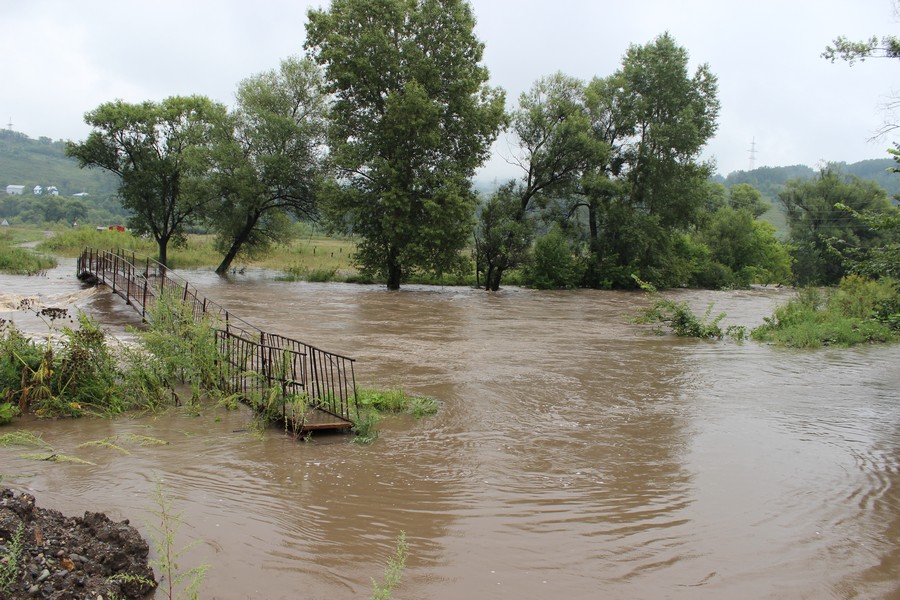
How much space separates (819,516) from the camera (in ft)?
22.8

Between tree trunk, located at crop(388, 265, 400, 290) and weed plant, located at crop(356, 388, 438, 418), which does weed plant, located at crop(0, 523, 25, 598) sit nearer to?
weed plant, located at crop(356, 388, 438, 418)

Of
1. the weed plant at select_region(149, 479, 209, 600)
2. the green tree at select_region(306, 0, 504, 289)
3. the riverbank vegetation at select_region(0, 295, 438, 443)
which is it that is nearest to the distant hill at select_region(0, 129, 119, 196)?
the green tree at select_region(306, 0, 504, 289)

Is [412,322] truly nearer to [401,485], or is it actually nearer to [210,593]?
[401,485]

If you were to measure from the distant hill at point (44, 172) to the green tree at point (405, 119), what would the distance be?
289ft

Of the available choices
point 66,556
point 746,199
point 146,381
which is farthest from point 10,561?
point 746,199

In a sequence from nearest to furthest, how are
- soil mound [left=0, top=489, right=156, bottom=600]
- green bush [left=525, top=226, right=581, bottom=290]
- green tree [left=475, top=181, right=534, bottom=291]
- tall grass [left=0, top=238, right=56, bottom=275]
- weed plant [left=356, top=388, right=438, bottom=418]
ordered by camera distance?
soil mound [left=0, top=489, right=156, bottom=600], weed plant [left=356, top=388, right=438, bottom=418], tall grass [left=0, top=238, right=56, bottom=275], green tree [left=475, top=181, right=534, bottom=291], green bush [left=525, top=226, right=581, bottom=290]

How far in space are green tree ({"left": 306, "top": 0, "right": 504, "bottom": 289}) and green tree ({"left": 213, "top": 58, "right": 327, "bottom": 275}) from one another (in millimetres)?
2551

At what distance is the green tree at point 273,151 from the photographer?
110 feet

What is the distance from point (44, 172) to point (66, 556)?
153803mm

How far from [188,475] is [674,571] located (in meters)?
5.09

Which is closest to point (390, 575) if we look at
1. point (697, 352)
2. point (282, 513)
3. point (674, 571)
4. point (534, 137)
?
point (282, 513)

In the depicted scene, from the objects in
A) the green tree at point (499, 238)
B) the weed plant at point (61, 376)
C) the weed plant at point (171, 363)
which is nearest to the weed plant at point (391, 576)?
the weed plant at point (171, 363)

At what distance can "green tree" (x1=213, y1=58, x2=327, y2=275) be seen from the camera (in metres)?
33.4

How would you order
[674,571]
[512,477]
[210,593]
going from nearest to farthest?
[210,593] < [674,571] < [512,477]
